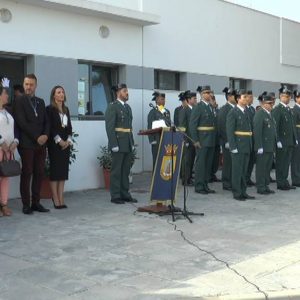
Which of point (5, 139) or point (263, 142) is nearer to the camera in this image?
point (5, 139)

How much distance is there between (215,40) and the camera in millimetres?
15359

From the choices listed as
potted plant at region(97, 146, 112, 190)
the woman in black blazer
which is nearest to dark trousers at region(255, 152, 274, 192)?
potted plant at region(97, 146, 112, 190)

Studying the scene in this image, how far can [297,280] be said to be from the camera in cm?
534

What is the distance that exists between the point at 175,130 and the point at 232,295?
3.84 metres

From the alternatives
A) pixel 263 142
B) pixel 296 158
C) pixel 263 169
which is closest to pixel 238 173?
pixel 263 169

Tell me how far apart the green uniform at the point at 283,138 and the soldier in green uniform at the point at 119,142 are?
3.52 meters

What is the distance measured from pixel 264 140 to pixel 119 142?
2986mm

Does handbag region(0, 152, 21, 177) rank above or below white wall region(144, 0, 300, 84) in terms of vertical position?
below

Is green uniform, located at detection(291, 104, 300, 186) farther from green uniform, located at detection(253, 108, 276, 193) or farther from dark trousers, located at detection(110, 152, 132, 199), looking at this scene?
dark trousers, located at detection(110, 152, 132, 199)

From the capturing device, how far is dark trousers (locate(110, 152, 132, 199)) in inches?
374

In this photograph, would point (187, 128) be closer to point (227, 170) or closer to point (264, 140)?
point (227, 170)

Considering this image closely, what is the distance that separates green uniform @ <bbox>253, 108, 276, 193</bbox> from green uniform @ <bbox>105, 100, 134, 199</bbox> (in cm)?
259

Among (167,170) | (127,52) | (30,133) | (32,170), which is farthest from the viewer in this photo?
(127,52)

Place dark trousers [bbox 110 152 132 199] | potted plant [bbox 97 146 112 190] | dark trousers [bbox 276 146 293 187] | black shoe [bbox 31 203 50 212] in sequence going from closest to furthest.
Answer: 1. black shoe [bbox 31 203 50 212]
2. dark trousers [bbox 110 152 132 199]
3. potted plant [bbox 97 146 112 190]
4. dark trousers [bbox 276 146 293 187]
